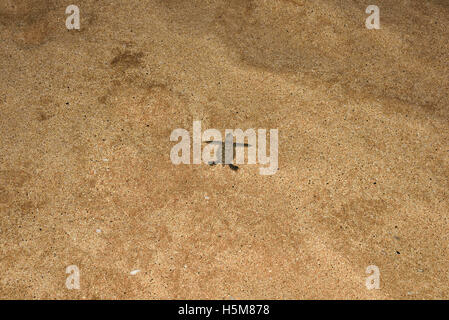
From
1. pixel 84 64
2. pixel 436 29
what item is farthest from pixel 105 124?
pixel 436 29

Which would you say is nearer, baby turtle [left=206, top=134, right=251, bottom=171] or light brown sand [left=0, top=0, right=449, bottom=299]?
light brown sand [left=0, top=0, right=449, bottom=299]

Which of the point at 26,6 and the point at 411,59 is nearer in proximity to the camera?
the point at 411,59

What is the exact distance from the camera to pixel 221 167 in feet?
7.84

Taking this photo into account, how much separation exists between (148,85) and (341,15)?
203 centimetres

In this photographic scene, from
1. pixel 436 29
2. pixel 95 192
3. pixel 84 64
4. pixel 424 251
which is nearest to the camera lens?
pixel 424 251

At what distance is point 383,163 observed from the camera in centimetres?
243

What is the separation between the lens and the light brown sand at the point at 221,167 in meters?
2.05
